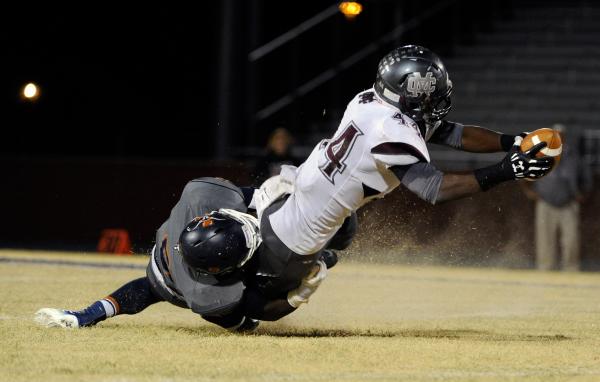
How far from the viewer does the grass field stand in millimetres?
6355

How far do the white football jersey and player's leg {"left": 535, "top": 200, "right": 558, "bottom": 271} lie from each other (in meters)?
9.20

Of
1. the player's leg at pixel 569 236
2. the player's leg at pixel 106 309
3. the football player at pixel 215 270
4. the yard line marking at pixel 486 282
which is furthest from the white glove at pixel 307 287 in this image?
the player's leg at pixel 569 236

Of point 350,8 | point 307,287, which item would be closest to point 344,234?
point 307,287

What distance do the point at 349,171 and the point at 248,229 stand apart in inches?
30.2

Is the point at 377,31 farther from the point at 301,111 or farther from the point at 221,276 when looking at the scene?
the point at 221,276

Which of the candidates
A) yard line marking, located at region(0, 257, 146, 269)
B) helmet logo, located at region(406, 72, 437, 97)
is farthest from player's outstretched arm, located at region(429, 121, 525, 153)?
yard line marking, located at region(0, 257, 146, 269)

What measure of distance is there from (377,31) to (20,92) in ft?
21.0

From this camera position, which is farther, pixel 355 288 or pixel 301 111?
pixel 301 111

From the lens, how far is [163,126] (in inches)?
864

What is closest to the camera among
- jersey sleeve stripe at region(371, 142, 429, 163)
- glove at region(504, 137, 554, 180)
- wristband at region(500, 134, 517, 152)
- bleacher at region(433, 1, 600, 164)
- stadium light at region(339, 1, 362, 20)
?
glove at region(504, 137, 554, 180)

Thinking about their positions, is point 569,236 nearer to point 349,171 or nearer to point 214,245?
point 349,171

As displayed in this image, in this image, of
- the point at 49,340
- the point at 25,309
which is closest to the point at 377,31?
the point at 25,309

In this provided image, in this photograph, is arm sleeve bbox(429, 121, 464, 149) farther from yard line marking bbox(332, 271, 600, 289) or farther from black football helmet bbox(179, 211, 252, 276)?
yard line marking bbox(332, 271, 600, 289)

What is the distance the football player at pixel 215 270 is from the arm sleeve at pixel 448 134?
899 millimetres
